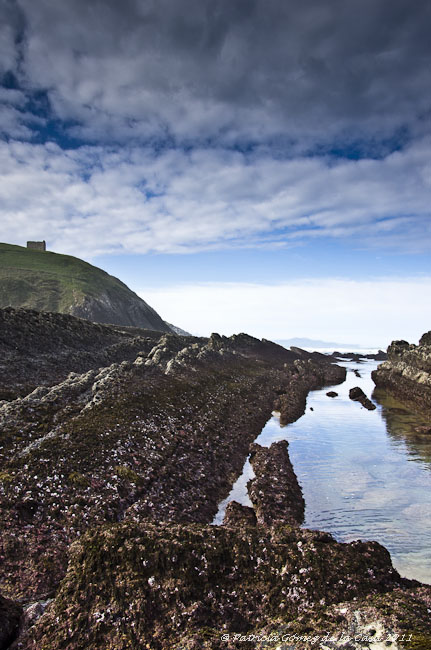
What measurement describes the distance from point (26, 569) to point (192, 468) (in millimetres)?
9834

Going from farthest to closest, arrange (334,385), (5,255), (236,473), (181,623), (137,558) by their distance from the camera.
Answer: (5,255), (334,385), (236,473), (137,558), (181,623)

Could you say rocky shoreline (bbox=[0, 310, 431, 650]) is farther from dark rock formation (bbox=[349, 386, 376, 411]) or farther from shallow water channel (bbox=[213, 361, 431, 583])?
dark rock formation (bbox=[349, 386, 376, 411])

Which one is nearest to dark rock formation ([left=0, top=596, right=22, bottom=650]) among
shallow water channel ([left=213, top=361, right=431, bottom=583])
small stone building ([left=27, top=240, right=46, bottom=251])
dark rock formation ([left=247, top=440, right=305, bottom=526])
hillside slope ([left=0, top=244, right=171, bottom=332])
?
dark rock formation ([left=247, top=440, right=305, bottom=526])

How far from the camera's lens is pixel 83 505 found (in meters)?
14.8

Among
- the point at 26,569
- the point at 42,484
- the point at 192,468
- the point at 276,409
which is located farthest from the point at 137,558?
the point at 276,409

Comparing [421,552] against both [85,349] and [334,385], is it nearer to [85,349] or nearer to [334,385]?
[85,349]

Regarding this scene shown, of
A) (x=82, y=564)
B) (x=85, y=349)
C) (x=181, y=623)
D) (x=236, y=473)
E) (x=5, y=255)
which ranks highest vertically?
(x=5, y=255)

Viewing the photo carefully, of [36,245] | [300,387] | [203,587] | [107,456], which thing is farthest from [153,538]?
[36,245]

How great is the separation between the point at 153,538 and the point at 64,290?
13099cm

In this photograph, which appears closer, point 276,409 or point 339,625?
point 339,625

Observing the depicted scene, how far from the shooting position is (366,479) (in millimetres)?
21812

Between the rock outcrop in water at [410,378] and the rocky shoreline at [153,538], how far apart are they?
1116 inches

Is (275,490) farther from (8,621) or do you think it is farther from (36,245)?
(36,245)

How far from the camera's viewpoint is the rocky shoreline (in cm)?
841
